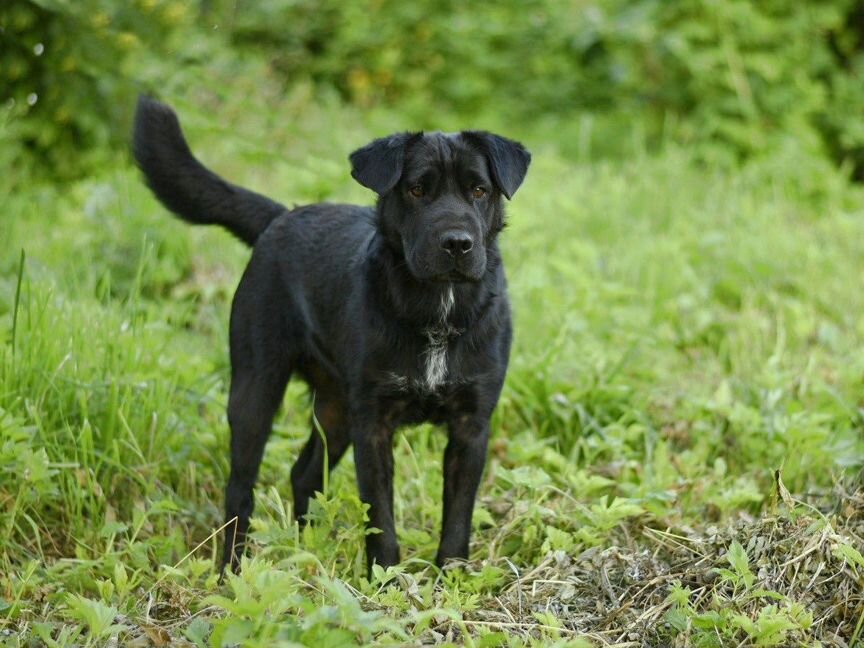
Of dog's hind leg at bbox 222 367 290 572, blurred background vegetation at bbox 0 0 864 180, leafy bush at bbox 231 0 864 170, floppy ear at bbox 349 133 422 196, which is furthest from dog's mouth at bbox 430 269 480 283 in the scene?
leafy bush at bbox 231 0 864 170

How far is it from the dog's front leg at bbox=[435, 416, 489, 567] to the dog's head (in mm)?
504

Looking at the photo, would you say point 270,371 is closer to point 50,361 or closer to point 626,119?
point 50,361

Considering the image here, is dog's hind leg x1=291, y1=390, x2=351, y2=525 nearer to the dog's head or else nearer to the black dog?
the black dog


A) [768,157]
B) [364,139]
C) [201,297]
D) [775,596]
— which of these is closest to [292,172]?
[201,297]

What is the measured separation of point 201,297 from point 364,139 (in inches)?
131

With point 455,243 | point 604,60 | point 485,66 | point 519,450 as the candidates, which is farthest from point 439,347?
point 485,66

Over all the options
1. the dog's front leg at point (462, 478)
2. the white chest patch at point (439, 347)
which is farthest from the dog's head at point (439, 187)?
the dog's front leg at point (462, 478)

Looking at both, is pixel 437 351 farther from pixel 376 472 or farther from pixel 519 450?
pixel 519 450

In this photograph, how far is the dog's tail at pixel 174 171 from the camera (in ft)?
14.5

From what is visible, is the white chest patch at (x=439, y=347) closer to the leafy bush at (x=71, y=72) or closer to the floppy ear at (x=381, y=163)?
the floppy ear at (x=381, y=163)

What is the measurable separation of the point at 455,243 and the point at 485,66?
7389 millimetres

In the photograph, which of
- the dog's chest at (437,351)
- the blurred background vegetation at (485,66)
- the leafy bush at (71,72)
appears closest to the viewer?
the dog's chest at (437,351)

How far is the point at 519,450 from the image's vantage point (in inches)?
175

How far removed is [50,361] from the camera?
4258 millimetres
